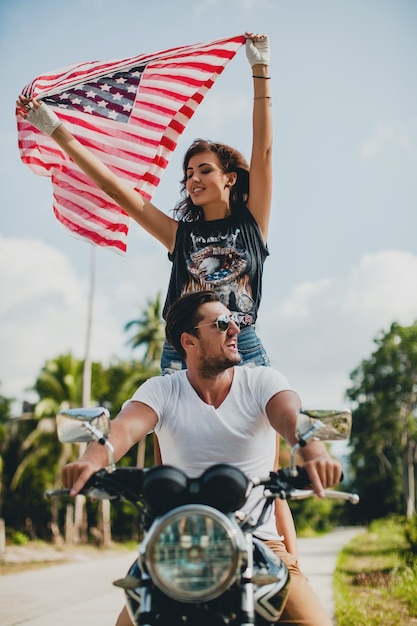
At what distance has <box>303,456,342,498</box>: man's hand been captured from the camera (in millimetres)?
1856

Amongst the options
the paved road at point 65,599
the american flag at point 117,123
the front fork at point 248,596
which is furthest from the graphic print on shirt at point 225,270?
the paved road at point 65,599

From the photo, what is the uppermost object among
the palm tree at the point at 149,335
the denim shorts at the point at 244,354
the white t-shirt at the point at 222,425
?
the palm tree at the point at 149,335

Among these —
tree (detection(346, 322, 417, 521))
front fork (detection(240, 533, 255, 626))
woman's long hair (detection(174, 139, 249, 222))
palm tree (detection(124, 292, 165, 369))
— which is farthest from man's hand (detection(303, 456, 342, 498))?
tree (detection(346, 322, 417, 521))

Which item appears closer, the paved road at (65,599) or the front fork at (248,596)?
the front fork at (248,596)

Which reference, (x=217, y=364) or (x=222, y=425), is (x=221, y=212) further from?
(x=222, y=425)

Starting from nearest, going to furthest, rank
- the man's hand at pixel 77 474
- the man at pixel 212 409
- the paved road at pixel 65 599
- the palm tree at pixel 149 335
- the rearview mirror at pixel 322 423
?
the rearview mirror at pixel 322 423
the man's hand at pixel 77 474
the man at pixel 212 409
the paved road at pixel 65 599
the palm tree at pixel 149 335

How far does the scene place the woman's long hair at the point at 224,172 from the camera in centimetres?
355

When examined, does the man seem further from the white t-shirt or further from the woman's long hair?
the woman's long hair

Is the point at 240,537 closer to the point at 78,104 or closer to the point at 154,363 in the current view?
the point at 78,104

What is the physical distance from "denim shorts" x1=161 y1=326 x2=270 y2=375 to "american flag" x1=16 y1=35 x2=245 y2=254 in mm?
1505

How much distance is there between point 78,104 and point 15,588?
7.11 meters

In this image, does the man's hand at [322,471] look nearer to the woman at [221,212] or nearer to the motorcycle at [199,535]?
the motorcycle at [199,535]

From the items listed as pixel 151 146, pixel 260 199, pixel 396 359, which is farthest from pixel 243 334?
pixel 396 359

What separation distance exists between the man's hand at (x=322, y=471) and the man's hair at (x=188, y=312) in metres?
0.82
